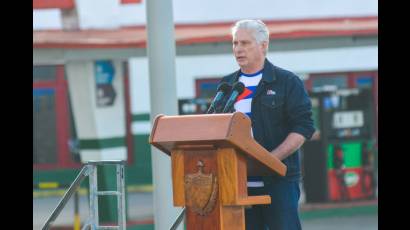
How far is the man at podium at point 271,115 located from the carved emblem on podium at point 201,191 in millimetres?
480

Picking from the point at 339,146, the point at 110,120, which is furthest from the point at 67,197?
the point at 339,146

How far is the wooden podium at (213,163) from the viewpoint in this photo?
551 cm

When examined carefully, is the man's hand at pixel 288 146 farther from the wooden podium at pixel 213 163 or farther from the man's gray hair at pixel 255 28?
the man's gray hair at pixel 255 28

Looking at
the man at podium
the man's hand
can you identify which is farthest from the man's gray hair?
the man's hand

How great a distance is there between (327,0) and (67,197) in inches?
508

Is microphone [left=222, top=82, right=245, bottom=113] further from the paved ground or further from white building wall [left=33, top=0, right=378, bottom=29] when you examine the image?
white building wall [left=33, top=0, right=378, bottom=29]

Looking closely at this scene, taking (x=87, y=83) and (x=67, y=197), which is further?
(x=87, y=83)

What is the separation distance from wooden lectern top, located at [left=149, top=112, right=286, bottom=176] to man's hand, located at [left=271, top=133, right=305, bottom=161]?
211mm

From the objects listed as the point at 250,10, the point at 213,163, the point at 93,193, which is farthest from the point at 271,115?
the point at 250,10

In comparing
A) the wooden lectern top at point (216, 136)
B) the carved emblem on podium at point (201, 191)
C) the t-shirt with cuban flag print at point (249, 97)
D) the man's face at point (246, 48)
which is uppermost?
the man's face at point (246, 48)

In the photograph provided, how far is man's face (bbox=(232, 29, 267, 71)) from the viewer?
6.12 metres

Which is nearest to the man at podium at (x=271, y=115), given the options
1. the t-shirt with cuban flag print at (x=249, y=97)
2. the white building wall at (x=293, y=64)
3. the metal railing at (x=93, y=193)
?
the t-shirt with cuban flag print at (x=249, y=97)
